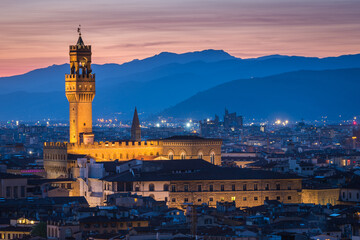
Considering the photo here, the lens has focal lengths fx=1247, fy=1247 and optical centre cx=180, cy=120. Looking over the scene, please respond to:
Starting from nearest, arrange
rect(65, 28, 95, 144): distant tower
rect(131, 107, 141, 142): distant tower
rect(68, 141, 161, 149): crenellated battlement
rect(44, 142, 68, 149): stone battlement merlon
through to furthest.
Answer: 1. rect(44, 142, 68, 149): stone battlement merlon
2. rect(68, 141, 161, 149): crenellated battlement
3. rect(65, 28, 95, 144): distant tower
4. rect(131, 107, 141, 142): distant tower

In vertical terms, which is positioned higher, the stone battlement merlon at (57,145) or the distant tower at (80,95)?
the distant tower at (80,95)

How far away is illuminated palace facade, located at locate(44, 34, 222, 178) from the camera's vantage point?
333 ft

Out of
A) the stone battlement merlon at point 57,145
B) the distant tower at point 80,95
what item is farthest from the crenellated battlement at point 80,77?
the stone battlement merlon at point 57,145

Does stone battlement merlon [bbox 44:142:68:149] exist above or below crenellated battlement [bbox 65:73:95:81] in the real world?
below

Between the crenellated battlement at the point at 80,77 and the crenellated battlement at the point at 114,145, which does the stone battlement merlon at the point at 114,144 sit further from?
the crenellated battlement at the point at 80,77

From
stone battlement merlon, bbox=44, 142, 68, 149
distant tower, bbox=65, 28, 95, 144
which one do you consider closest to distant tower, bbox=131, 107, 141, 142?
distant tower, bbox=65, 28, 95, 144

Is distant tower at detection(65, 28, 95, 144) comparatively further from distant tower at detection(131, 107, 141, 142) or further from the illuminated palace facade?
distant tower at detection(131, 107, 141, 142)

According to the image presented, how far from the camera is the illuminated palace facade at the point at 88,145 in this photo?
3991 inches

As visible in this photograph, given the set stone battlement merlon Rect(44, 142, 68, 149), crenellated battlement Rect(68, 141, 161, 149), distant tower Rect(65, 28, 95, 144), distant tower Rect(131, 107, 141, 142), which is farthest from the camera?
distant tower Rect(131, 107, 141, 142)

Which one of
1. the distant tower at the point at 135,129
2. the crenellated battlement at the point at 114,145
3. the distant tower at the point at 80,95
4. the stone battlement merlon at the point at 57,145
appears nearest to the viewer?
the stone battlement merlon at the point at 57,145

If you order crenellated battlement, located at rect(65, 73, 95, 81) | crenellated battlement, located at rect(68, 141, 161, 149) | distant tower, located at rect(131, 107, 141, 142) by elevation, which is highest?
crenellated battlement, located at rect(65, 73, 95, 81)

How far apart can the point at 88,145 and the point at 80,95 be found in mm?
5943

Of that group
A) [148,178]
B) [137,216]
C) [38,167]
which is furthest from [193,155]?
[137,216]

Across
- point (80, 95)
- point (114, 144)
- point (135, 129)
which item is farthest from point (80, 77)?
point (135, 129)
